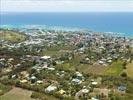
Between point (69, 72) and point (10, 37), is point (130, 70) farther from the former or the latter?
point (10, 37)

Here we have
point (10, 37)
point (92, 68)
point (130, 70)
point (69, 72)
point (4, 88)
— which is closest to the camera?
point (4, 88)

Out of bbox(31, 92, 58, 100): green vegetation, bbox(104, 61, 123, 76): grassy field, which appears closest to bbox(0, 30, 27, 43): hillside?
Answer: bbox(104, 61, 123, 76): grassy field

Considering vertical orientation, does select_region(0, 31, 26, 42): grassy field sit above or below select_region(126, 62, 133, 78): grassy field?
above

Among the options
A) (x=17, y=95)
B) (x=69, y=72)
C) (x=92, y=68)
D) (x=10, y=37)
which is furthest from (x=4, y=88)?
(x=10, y=37)

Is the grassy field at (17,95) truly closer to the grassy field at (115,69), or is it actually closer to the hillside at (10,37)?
the grassy field at (115,69)

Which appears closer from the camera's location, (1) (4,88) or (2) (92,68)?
(1) (4,88)

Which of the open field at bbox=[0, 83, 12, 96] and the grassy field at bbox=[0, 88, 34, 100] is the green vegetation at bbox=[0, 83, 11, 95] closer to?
the open field at bbox=[0, 83, 12, 96]
